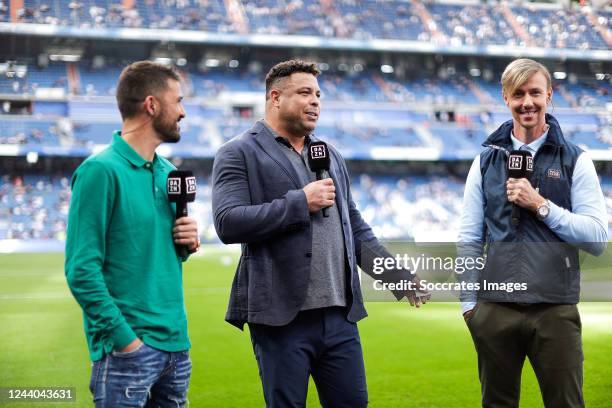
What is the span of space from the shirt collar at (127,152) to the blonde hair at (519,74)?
1.31 metres

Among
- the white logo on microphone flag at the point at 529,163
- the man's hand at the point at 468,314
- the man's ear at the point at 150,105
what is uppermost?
the man's ear at the point at 150,105

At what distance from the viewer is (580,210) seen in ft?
8.57

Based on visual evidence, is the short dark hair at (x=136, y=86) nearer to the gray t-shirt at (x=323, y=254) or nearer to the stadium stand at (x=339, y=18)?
the gray t-shirt at (x=323, y=254)

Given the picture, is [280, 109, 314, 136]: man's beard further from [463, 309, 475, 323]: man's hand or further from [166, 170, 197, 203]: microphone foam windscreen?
[463, 309, 475, 323]: man's hand

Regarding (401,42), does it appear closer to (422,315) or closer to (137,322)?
(422,315)

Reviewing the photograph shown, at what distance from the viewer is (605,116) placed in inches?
794

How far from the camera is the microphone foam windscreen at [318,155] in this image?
2.55 meters

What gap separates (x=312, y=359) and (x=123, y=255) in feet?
2.52

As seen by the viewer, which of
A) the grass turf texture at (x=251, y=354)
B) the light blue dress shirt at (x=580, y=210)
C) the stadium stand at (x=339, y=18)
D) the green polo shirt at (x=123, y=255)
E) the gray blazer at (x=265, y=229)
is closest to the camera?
the green polo shirt at (x=123, y=255)

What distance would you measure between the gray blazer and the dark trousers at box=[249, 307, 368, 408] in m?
0.06

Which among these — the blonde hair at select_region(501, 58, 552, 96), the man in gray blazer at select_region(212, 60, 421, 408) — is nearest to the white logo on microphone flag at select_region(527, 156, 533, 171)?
the blonde hair at select_region(501, 58, 552, 96)

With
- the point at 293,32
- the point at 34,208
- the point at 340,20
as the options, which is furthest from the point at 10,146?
the point at 340,20

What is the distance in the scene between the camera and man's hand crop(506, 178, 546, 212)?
99.2 inches

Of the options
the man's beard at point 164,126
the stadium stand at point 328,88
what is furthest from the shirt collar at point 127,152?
the stadium stand at point 328,88
